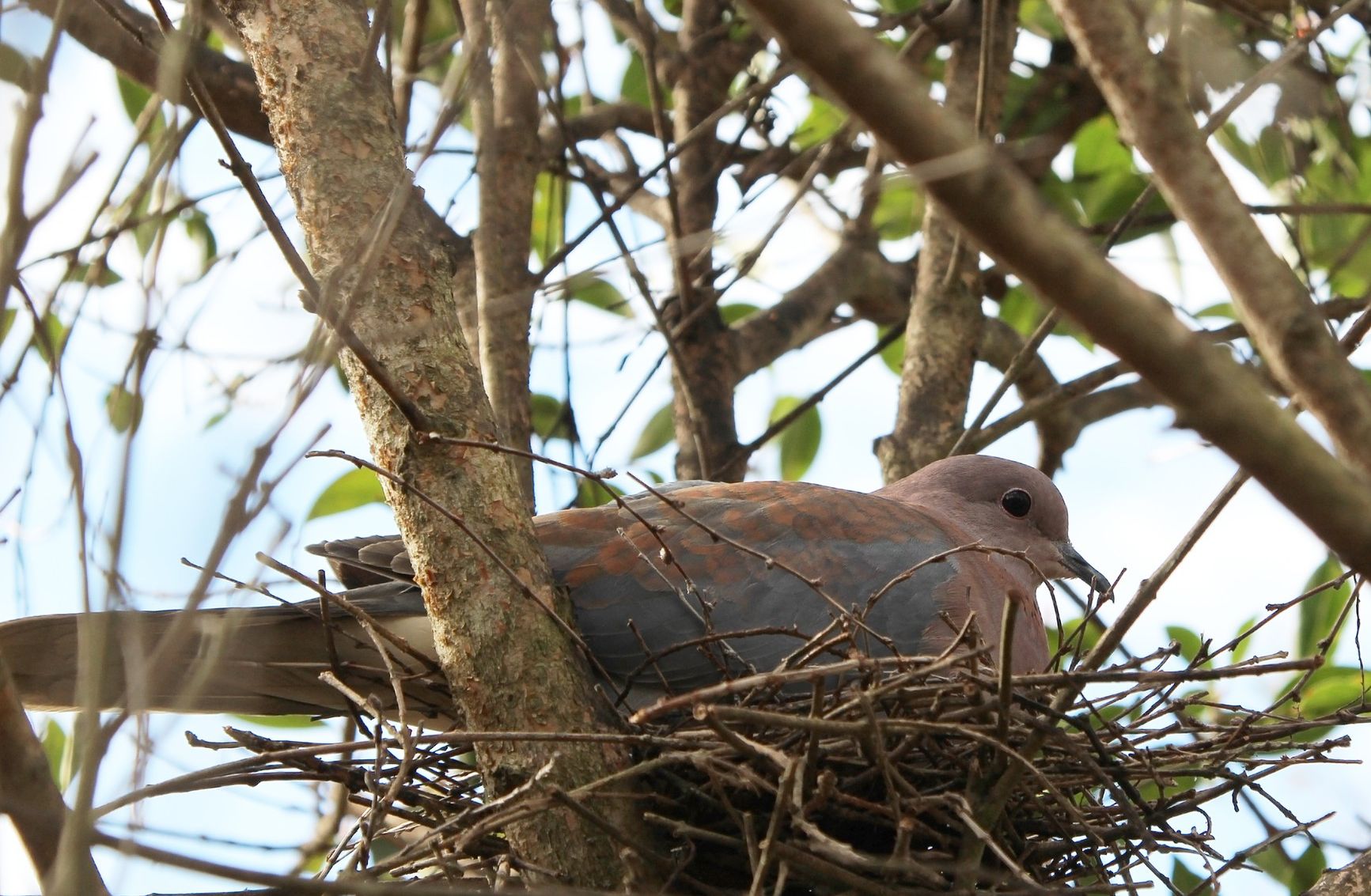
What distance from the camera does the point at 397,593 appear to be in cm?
312

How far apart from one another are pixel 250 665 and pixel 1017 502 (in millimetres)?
2297

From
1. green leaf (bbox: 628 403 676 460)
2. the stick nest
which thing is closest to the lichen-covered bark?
the stick nest

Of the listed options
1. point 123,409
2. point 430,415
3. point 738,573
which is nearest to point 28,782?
point 430,415

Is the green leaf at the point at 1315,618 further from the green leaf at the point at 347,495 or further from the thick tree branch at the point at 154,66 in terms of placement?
the thick tree branch at the point at 154,66

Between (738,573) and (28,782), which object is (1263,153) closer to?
(738,573)

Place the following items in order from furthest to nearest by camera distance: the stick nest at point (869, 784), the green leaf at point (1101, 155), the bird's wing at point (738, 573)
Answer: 1. the green leaf at point (1101, 155)
2. the bird's wing at point (738, 573)
3. the stick nest at point (869, 784)

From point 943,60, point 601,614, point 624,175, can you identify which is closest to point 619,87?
point 624,175

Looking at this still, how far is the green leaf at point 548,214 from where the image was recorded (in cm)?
477

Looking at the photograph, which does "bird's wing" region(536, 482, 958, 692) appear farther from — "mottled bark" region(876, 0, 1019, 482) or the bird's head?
"mottled bark" region(876, 0, 1019, 482)

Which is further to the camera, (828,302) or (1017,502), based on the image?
(828,302)

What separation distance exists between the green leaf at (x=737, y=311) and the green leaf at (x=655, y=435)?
42cm

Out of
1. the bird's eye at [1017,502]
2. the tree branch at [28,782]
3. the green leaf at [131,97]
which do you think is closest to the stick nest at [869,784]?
the tree branch at [28,782]

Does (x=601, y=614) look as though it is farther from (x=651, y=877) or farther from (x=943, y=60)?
(x=943, y=60)

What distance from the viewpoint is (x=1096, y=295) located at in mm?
1475
